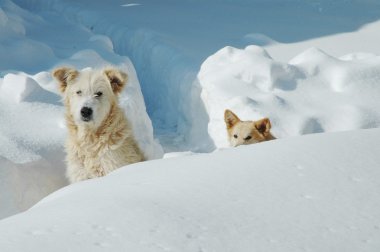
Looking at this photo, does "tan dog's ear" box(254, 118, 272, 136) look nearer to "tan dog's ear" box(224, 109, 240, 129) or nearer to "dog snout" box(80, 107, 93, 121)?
"tan dog's ear" box(224, 109, 240, 129)

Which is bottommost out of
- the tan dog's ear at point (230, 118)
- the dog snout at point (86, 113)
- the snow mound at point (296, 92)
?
the snow mound at point (296, 92)

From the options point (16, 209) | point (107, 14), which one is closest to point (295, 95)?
point (16, 209)

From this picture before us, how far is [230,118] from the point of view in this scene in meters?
5.99

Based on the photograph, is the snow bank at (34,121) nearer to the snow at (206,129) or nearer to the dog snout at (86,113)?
the snow at (206,129)

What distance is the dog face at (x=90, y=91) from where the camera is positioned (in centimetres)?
500

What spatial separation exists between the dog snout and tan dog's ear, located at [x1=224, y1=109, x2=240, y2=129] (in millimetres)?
1526

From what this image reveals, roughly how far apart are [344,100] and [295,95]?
58cm

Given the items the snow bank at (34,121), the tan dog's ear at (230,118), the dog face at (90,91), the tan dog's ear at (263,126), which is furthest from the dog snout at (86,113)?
the tan dog's ear at (263,126)

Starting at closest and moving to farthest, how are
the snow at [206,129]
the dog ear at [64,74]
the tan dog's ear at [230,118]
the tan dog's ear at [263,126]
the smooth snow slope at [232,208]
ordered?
the smooth snow slope at [232,208] < the snow at [206,129] < the dog ear at [64,74] < the tan dog's ear at [263,126] < the tan dog's ear at [230,118]

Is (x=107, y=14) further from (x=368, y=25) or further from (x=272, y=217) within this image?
(x=272, y=217)

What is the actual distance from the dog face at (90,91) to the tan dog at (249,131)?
50.5 inches

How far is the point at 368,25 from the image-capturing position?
1173cm

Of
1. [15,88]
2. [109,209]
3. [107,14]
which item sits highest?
[109,209]

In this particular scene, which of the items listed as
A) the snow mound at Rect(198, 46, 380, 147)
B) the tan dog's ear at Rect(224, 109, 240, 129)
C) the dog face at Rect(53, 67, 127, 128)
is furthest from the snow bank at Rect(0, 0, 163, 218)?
the snow mound at Rect(198, 46, 380, 147)
